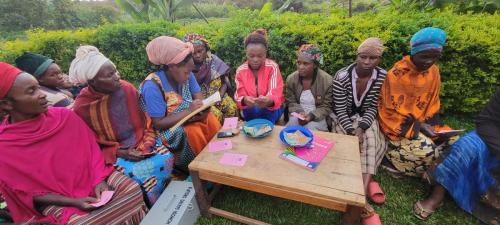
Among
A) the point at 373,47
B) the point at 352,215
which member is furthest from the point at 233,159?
the point at 373,47

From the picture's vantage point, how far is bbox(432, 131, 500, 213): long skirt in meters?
2.21

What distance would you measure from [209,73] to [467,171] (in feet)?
10.1

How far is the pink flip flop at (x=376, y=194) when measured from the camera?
2.53m

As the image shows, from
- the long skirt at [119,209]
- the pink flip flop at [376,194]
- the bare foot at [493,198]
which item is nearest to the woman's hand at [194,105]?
the long skirt at [119,209]

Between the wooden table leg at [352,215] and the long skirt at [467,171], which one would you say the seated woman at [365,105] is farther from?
the wooden table leg at [352,215]

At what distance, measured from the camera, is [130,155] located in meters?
2.50

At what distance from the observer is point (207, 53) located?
3.67 metres

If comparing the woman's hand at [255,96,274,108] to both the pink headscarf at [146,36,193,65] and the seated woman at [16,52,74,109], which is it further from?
the seated woman at [16,52,74,109]

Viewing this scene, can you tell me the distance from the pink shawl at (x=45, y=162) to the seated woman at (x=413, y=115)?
2980 mm

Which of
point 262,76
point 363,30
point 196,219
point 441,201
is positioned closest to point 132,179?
point 196,219

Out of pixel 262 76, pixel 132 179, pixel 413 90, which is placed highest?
pixel 262 76

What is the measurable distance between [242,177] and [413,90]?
2.10 metres

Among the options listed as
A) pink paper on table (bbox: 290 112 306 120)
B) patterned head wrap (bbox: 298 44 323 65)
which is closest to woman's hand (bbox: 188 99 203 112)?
pink paper on table (bbox: 290 112 306 120)

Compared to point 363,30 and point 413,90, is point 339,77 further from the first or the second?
point 363,30
